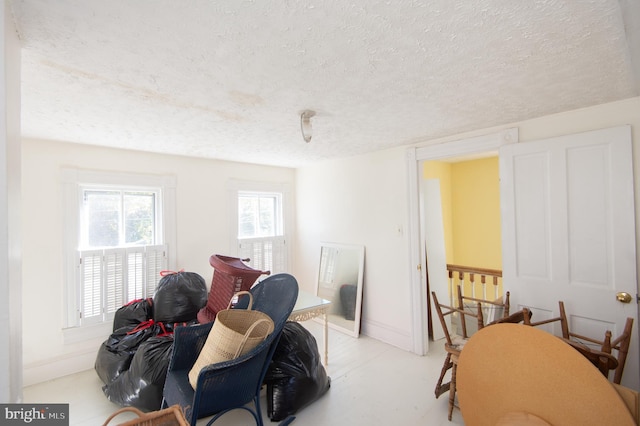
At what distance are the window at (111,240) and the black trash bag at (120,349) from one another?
17.7 inches

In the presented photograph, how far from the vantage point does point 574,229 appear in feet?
7.23

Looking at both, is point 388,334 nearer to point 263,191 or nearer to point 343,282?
point 343,282

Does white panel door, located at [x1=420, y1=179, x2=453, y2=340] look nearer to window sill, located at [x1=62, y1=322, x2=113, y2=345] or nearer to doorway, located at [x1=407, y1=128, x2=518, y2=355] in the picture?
doorway, located at [x1=407, y1=128, x2=518, y2=355]

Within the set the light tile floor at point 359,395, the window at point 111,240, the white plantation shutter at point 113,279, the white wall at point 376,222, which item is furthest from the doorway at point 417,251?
the white plantation shutter at point 113,279

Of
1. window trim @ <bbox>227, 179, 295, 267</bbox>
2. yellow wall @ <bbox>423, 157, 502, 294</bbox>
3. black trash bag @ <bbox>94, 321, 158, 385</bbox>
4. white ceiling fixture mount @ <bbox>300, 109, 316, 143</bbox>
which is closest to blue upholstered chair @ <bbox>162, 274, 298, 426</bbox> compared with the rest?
black trash bag @ <bbox>94, 321, 158, 385</bbox>

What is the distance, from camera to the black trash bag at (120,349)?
2.51m

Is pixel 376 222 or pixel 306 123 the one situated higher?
pixel 306 123

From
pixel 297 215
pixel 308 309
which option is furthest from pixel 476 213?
pixel 308 309

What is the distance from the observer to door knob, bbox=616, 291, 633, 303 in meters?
1.97

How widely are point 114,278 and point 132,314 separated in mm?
458

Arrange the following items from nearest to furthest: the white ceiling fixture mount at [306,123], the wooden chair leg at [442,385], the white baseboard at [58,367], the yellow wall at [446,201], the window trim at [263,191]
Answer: the white ceiling fixture mount at [306,123] → the wooden chair leg at [442,385] → the white baseboard at [58,367] → the window trim at [263,191] → the yellow wall at [446,201]

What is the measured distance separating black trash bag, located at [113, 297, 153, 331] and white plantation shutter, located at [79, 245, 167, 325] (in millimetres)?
160

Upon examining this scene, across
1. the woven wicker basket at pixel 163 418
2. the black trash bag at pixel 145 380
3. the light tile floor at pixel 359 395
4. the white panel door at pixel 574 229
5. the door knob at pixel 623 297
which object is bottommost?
the light tile floor at pixel 359 395

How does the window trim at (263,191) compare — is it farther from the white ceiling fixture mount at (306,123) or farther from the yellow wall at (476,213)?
the yellow wall at (476,213)
